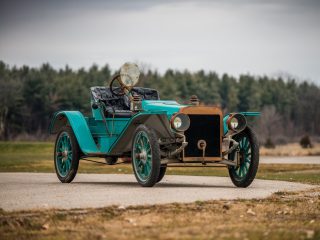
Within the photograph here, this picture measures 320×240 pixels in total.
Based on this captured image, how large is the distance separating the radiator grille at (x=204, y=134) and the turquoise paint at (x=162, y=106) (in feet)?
1.12

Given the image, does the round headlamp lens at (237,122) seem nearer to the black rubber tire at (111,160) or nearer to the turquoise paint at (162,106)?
the turquoise paint at (162,106)

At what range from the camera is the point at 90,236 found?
9594mm

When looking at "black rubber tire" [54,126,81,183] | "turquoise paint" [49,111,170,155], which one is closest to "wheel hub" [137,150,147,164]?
"turquoise paint" [49,111,170,155]

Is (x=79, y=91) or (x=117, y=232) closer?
(x=117, y=232)

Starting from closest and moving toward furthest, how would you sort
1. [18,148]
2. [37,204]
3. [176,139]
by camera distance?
[37,204] < [176,139] < [18,148]

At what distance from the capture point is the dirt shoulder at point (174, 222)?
9.73 meters

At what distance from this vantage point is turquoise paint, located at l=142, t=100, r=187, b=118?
15.9m

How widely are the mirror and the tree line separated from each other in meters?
63.4

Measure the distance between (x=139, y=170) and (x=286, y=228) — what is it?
5926 mm

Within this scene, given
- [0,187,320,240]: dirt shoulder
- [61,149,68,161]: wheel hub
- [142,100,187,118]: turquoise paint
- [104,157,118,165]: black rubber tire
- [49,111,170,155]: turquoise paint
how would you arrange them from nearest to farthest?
[0,187,320,240]: dirt shoulder → [142,100,187,118]: turquoise paint → [49,111,170,155]: turquoise paint → [104,157,118,165]: black rubber tire → [61,149,68,161]: wheel hub

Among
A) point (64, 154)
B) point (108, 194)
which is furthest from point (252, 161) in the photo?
point (64, 154)

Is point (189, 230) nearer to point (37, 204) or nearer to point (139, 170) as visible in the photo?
point (37, 204)

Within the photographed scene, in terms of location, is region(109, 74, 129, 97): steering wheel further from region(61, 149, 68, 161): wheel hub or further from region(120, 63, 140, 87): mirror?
region(61, 149, 68, 161): wheel hub

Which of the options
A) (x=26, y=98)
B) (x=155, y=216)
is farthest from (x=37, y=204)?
(x=26, y=98)
